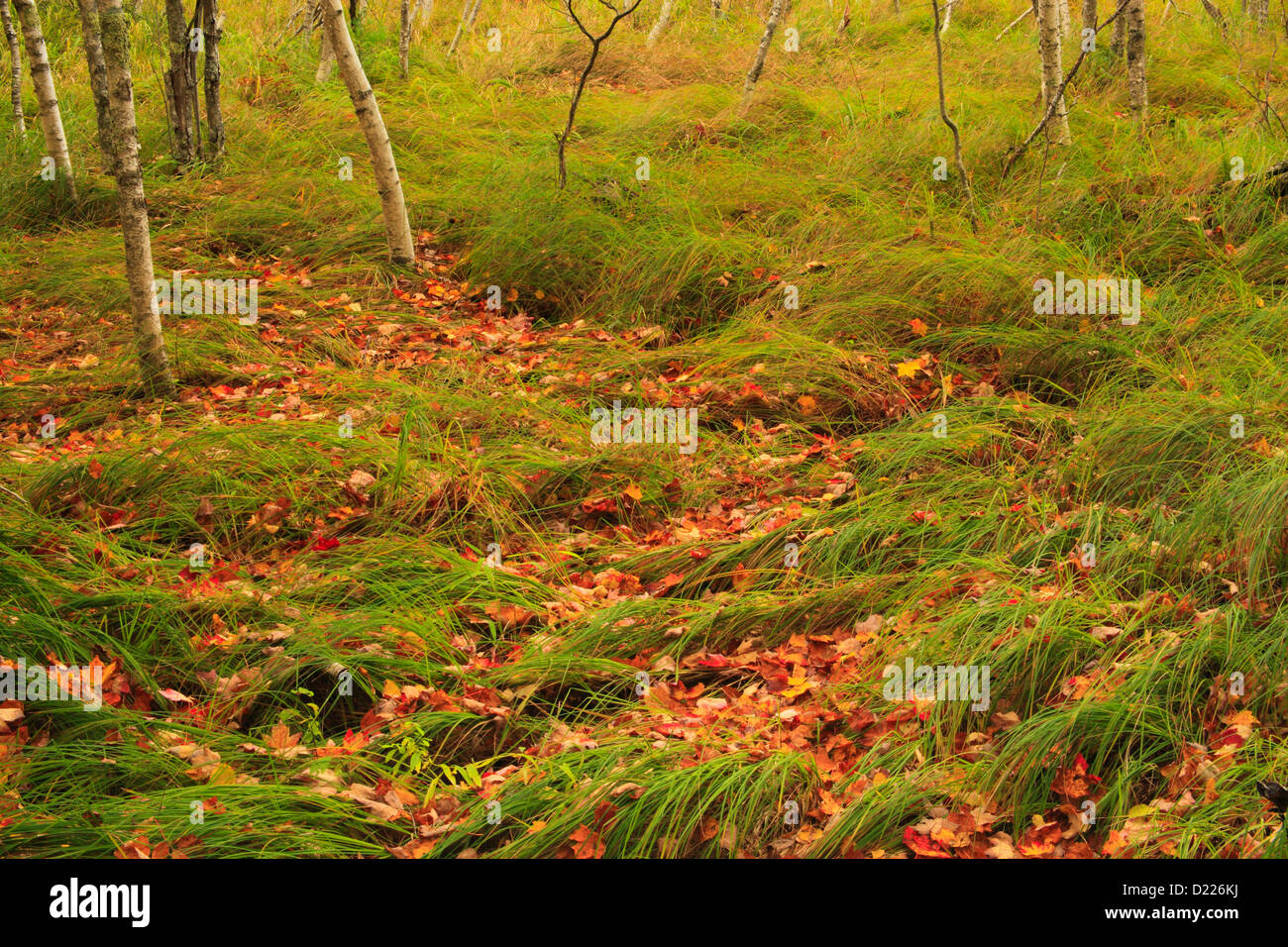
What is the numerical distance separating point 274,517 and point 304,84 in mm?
7864

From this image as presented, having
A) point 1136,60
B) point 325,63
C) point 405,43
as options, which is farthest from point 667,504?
point 325,63

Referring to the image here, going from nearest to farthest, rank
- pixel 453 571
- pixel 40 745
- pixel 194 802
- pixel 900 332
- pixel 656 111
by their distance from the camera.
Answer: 1. pixel 194 802
2. pixel 40 745
3. pixel 453 571
4. pixel 900 332
5. pixel 656 111

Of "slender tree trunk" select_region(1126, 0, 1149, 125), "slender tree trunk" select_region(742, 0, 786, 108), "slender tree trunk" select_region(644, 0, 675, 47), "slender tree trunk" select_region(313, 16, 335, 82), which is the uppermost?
"slender tree trunk" select_region(644, 0, 675, 47)

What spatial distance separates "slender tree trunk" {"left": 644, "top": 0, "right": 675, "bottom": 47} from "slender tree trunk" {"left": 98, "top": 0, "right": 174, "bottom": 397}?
8203 mm

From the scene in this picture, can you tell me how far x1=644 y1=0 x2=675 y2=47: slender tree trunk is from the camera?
493 inches

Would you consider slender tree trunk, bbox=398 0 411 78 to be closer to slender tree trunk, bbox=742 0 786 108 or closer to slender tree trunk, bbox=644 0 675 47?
slender tree trunk, bbox=644 0 675 47

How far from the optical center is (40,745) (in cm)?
322

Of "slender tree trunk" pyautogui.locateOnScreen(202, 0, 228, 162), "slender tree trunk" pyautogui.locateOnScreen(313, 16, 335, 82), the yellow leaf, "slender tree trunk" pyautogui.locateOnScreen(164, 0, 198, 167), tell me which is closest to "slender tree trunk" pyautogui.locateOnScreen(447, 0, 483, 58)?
"slender tree trunk" pyautogui.locateOnScreen(313, 16, 335, 82)

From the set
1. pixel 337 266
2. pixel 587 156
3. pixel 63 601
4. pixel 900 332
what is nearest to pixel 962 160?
pixel 900 332

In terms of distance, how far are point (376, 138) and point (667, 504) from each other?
426 cm

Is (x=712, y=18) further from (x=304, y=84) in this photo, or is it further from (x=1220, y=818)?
(x=1220, y=818)

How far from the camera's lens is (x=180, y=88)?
29.5 ft

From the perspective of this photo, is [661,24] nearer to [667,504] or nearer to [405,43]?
[405,43]

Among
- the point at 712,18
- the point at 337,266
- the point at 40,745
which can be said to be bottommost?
the point at 40,745
